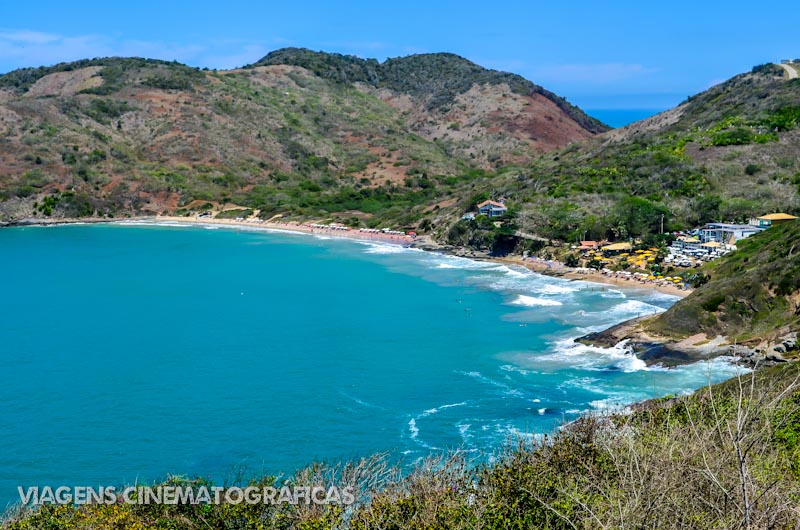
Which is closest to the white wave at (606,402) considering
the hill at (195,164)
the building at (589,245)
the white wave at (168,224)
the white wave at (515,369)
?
the white wave at (515,369)

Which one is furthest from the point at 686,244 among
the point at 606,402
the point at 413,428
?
the point at 413,428

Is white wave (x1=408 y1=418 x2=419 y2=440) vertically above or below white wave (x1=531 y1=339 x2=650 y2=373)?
below

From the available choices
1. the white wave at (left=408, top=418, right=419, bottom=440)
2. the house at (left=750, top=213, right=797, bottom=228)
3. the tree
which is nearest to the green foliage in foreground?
the white wave at (left=408, top=418, right=419, bottom=440)

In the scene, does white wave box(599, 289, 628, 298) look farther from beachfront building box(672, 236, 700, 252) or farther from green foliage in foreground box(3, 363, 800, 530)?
green foliage in foreground box(3, 363, 800, 530)

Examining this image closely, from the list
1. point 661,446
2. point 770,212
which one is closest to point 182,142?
point 770,212

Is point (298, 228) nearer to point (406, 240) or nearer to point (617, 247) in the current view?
point (406, 240)

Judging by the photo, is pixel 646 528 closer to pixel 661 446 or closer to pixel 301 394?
pixel 661 446

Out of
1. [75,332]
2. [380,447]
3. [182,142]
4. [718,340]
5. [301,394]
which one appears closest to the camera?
[380,447]

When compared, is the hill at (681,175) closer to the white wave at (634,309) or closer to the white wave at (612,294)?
the white wave at (612,294)
